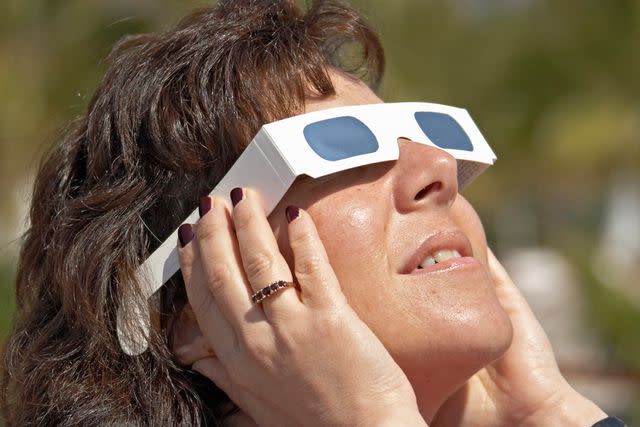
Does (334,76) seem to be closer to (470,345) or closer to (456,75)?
(470,345)

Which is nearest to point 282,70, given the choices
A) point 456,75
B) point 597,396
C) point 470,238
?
point 470,238

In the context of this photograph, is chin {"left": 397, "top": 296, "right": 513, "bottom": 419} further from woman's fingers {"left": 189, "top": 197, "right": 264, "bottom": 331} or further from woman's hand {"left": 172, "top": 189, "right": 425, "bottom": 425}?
woman's fingers {"left": 189, "top": 197, "right": 264, "bottom": 331}

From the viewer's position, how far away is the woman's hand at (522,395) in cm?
318

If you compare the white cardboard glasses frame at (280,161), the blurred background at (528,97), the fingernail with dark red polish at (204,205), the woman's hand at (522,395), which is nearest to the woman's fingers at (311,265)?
the white cardboard glasses frame at (280,161)

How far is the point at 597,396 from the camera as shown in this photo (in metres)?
11.2

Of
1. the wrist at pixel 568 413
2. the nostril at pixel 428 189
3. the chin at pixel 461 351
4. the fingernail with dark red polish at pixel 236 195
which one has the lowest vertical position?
the wrist at pixel 568 413

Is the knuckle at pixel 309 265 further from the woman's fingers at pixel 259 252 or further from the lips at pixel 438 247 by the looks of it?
the lips at pixel 438 247

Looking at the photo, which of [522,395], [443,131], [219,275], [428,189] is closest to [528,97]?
[522,395]

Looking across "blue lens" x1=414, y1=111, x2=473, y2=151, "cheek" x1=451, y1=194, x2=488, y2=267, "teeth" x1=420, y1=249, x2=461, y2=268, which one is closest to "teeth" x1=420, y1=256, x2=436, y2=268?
"teeth" x1=420, y1=249, x2=461, y2=268

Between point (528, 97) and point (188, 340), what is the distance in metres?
11.7

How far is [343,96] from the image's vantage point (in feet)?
9.63

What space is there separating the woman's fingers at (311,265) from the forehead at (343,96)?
39 cm

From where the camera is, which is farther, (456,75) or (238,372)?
(456,75)

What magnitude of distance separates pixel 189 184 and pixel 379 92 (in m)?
0.96
